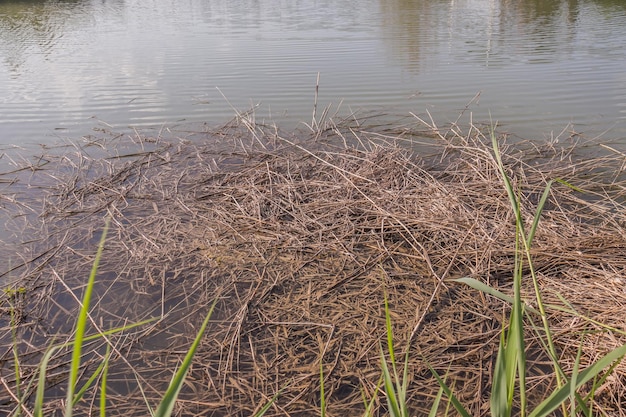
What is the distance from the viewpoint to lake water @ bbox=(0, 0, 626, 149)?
5.83 m

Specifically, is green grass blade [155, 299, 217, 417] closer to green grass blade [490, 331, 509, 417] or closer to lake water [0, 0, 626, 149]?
green grass blade [490, 331, 509, 417]

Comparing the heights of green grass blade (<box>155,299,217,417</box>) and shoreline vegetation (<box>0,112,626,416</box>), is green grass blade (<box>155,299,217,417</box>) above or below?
above

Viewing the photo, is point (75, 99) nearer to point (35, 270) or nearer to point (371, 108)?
point (371, 108)

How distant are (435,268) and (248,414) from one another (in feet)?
4.47

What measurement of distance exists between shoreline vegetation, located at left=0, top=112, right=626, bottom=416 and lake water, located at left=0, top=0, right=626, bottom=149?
135cm

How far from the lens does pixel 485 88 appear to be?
6.53m

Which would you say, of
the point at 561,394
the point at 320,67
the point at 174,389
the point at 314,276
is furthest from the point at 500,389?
the point at 320,67

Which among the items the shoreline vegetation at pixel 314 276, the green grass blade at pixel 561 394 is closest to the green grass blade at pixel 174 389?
the shoreline vegetation at pixel 314 276

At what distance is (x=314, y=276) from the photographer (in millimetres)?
2934

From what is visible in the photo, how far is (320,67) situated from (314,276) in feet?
18.6

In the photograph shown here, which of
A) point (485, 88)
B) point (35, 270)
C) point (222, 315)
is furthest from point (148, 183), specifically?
point (485, 88)

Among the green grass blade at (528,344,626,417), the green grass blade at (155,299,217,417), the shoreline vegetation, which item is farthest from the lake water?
the green grass blade at (155,299,217,417)

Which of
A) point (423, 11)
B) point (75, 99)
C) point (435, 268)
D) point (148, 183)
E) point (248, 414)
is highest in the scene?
point (423, 11)

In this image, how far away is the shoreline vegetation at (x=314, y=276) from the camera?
2213mm
